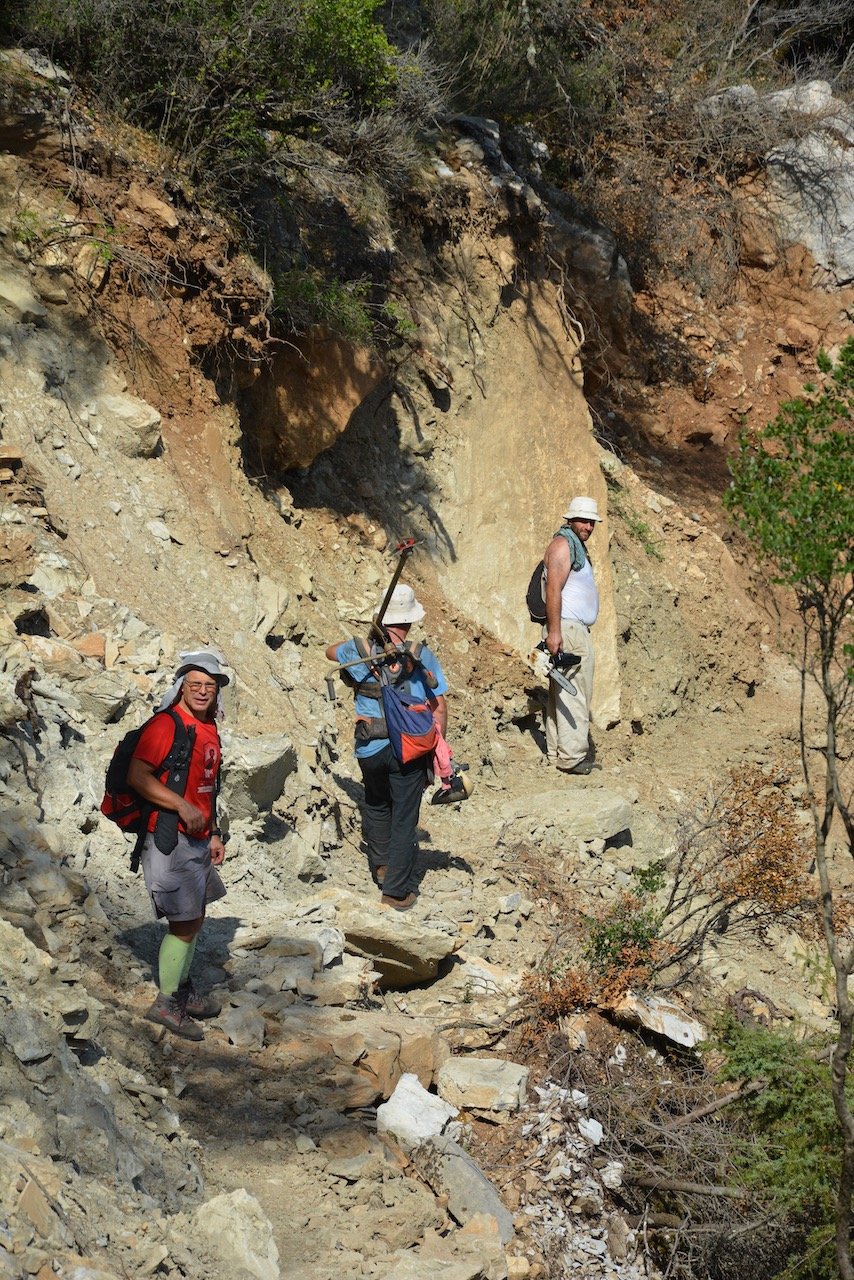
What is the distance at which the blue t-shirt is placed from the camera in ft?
21.6

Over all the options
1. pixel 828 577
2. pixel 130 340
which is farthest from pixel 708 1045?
pixel 130 340

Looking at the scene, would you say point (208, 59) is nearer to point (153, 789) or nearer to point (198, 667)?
point (198, 667)

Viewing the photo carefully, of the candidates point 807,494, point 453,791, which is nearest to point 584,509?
point 453,791

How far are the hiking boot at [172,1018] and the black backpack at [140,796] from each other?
0.63m

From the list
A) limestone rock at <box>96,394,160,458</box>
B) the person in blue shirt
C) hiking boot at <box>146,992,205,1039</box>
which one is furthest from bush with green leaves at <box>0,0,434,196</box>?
hiking boot at <box>146,992,205,1039</box>

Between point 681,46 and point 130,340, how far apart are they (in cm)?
1008

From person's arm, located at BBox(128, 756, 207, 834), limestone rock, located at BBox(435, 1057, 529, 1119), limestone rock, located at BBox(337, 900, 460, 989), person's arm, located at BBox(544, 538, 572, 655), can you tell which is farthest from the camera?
person's arm, located at BBox(544, 538, 572, 655)

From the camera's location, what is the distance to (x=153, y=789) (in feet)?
15.0

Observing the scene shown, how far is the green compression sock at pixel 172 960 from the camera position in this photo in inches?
189

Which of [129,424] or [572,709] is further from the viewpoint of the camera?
[572,709]

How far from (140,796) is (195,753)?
0.84ft

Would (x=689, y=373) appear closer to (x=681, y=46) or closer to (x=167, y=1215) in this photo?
(x=681, y=46)

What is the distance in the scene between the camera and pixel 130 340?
7.94 m

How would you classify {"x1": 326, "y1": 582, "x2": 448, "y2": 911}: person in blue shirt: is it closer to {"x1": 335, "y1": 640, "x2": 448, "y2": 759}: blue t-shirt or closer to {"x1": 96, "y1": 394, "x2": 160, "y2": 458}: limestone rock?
{"x1": 335, "y1": 640, "x2": 448, "y2": 759}: blue t-shirt
